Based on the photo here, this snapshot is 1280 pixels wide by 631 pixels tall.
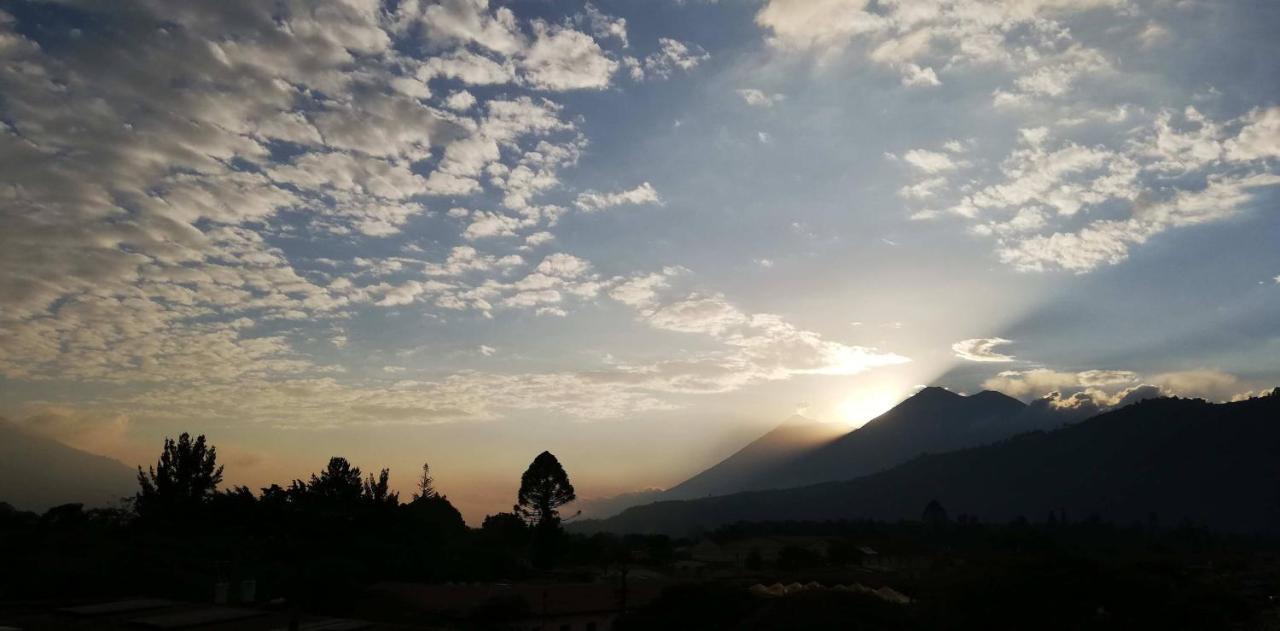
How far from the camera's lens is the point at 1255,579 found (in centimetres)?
8338

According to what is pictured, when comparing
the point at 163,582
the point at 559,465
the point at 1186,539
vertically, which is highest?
the point at 559,465

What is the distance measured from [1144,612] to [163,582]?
146ft

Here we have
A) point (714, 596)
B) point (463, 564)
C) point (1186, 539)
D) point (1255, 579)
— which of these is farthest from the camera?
point (1186, 539)

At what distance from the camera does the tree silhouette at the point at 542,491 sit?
8538cm

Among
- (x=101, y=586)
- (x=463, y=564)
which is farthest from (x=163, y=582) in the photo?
(x=463, y=564)

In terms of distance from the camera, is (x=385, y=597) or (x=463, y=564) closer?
(x=385, y=597)

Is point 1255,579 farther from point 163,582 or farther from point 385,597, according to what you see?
point 163,582

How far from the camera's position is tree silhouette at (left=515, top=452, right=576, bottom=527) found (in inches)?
3361

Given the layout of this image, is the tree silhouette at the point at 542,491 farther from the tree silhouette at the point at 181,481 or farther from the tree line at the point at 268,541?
the tree silhouette at the point at 181,481

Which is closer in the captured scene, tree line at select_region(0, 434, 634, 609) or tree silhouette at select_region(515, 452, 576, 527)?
tree line at select_region(0, 434, 634, 609)

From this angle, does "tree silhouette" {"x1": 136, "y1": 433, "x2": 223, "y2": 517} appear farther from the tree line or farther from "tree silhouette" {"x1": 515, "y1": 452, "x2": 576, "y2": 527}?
"tree silhouette" {"x1": 515, "y1": 452, "x2": 576, "y2": 527}

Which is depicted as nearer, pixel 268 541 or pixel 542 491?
pixel 268 541

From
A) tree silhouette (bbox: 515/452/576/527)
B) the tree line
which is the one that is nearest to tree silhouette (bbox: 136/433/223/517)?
the tree line

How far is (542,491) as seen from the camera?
8556cm
